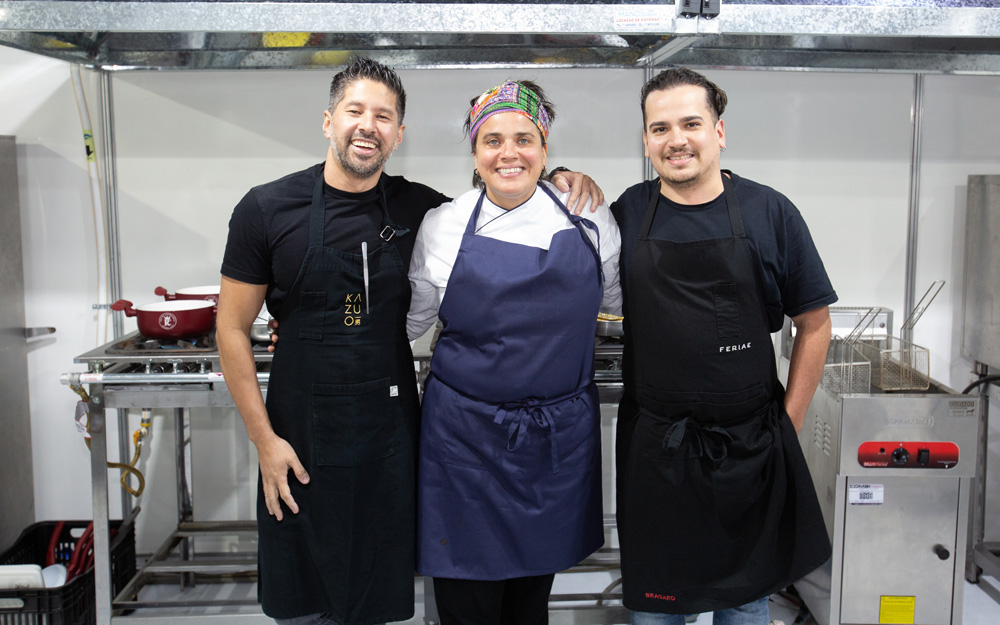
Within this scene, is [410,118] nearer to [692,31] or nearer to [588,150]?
[588,150]

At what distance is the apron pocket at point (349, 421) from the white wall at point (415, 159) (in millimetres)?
1246

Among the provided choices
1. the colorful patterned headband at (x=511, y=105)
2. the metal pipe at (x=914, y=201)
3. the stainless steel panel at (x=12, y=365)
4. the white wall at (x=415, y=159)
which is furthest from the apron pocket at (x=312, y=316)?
the metal pipe at (x=914, y=201)

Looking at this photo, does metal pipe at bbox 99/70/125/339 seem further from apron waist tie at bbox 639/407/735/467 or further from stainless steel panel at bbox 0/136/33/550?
apron waist tie at bbox 639/407/735/467

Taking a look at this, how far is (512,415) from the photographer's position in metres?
1.56

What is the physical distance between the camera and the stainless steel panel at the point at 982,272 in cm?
254

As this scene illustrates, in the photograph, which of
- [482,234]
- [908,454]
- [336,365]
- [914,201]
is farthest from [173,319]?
[914,201]

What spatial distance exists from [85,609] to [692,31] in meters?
2.25

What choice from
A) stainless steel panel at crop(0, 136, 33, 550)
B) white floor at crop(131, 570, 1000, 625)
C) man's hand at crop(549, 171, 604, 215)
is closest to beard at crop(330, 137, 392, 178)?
man's hand at crop(549, 171, 604, 215)

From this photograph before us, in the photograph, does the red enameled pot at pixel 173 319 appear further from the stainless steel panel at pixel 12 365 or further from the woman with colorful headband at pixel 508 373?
the woman with colorful headband at pixel 508 373

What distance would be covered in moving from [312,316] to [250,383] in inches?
7.4

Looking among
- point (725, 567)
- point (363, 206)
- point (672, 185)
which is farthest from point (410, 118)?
point (725, 567)

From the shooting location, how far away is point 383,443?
163 cm

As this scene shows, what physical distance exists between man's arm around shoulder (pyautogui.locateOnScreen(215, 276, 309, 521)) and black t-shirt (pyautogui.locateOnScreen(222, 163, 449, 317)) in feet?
0.12

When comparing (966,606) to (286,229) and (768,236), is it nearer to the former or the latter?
(768,236)
